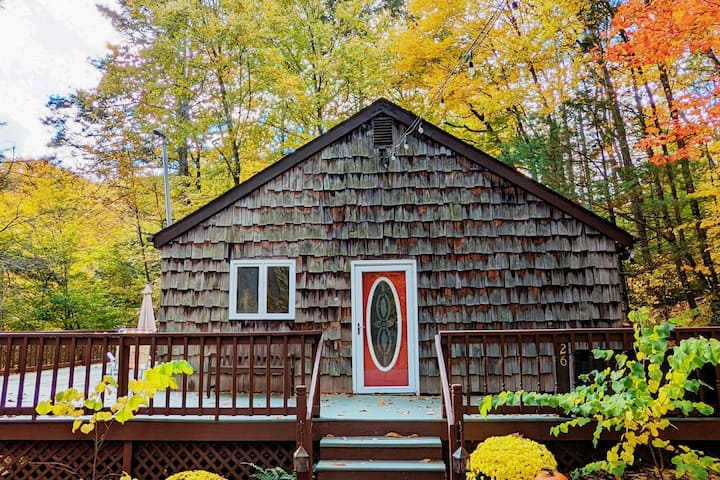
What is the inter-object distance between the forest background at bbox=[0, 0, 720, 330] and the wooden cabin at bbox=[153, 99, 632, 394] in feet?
14.7

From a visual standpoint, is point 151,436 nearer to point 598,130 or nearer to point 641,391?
point 641,391

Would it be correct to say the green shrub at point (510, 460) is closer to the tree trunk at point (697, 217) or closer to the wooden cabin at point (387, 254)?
the wooden cabin at point (387, 254)

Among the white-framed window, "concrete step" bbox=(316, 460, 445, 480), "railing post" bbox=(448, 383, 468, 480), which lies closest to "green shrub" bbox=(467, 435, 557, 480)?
"railing post" bbox=(448, 383, 468, 480)

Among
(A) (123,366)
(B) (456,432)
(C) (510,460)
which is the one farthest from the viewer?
(A) (123,366)

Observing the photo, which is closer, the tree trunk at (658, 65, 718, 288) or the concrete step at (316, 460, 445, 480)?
the concrete step at (316, 460, 445, 480)

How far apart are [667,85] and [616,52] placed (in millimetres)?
2214

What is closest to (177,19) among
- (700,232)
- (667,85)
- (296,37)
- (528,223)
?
(296,37)

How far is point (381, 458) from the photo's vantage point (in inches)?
189

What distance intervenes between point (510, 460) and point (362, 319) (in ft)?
12.9

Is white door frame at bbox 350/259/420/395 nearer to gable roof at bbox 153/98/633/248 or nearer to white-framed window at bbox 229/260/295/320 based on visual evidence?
white-framed window at bbox 229/260/295/320

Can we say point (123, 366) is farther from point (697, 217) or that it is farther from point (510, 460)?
point (697, 217)

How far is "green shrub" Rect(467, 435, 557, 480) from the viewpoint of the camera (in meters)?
3.44

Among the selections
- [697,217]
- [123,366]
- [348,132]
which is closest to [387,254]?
[348,132]

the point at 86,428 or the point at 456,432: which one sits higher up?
the point at 86,428
